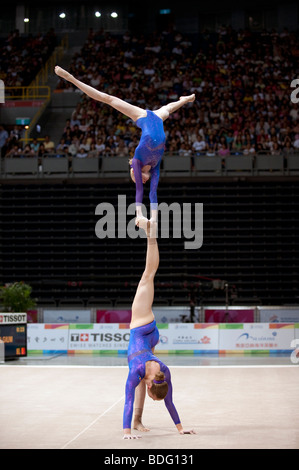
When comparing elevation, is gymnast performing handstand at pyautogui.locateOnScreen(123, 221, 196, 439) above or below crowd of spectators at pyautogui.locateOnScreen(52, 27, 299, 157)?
below

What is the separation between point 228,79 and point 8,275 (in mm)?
9736

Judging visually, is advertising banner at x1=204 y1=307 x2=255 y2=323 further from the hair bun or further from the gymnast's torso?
the hair bun

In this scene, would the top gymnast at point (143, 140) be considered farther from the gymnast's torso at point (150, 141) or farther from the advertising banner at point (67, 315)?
the advertising banner at point (67, 315)

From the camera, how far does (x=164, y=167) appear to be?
715 inches

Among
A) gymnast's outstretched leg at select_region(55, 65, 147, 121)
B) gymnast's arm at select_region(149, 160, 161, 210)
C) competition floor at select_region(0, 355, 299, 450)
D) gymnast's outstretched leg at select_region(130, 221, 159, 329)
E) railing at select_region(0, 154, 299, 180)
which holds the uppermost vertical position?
railing at select_region(0, 154, 299, 180)

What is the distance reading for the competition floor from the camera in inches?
246

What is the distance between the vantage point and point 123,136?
1939 cm

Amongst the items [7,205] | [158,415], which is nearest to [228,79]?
[7,205]

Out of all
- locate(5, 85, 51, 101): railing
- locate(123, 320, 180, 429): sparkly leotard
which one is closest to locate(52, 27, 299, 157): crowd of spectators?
locate(5, 85, 51, 101): railing

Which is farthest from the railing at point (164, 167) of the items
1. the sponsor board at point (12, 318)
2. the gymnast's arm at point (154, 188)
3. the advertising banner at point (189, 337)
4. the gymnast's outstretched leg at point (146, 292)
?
the gymnast's outstretched leg at point (146, 292)

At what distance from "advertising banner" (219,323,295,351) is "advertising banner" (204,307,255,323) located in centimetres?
33

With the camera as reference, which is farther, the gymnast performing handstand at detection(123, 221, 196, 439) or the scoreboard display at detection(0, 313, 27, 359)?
the scoreboard display at detection(0, 313, 27, 359)

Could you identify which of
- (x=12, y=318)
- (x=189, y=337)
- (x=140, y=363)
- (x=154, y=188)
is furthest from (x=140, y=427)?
(x=189, y=337)
